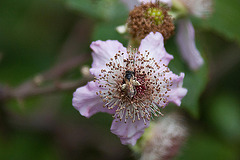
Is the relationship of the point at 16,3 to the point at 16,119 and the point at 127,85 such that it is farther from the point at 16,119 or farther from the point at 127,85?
the point at 127,85

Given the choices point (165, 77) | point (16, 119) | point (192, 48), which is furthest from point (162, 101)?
point (16, 119)

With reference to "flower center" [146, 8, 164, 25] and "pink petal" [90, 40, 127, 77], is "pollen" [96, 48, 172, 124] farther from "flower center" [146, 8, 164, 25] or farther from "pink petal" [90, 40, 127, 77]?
"flower center" [146, 8, 164, 25]

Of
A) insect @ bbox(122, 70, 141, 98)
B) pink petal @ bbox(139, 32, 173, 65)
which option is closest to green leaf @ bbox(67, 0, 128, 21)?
pink petal @ bbox(139, 32, 173, 65)

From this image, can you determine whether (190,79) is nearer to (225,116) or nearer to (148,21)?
(148,21)

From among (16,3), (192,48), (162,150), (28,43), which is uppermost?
(16,3)

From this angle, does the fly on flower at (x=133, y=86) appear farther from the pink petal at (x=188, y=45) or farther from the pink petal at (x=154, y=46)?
the pink petal at (x=188, y=45)

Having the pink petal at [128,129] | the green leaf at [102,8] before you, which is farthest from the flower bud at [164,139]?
the green leaf at [102,8]

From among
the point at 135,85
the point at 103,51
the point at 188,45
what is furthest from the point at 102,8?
the point at 135,85
